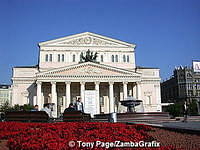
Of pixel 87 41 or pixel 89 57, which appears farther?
pixel 87 41

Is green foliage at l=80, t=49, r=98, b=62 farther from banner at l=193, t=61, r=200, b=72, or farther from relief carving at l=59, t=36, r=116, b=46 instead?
banner at l=193, t=61, r=200, b=72

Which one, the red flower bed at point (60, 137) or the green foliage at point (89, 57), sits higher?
the green foliage at point (89, 57)

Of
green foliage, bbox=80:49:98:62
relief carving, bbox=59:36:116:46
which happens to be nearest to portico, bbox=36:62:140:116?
green foliage, bbox=80:49:98:62

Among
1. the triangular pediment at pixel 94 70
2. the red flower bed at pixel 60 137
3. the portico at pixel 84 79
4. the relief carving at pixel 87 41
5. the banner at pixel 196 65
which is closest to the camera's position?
the red flower bed at pixel 60 137

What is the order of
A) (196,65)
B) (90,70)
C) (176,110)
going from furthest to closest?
1. (196,65)
2. (176,110)
3. (90,70)

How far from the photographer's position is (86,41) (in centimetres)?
6109

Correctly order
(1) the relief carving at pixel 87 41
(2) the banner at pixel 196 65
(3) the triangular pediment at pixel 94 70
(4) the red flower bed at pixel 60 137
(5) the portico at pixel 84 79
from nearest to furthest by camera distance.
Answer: (4) the red flower bed at pixel 60 137
(5) the portico at pixel 84 79
(3) the triangular pediment at pixel 94 70
(1) the relief carving at pixel 87 41
(2) the banner at pixel 196 65

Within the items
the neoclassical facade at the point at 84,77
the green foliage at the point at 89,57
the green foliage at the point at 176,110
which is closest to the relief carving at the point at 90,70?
the neoclassical facade at the point at 84,77

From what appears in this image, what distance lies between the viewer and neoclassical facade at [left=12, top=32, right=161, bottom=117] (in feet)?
164

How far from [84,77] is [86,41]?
14.0 meters

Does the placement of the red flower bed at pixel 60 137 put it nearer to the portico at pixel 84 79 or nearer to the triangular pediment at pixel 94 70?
the portico at pixel 84 79

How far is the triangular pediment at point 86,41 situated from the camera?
2377 inches

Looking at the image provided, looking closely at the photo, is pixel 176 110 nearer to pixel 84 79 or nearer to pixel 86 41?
pixel 84 79

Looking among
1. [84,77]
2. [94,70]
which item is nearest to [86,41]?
[94,70]
